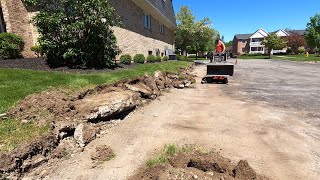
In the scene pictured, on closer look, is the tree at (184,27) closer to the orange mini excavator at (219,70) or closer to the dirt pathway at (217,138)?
the orange mini excavator at (219,70)

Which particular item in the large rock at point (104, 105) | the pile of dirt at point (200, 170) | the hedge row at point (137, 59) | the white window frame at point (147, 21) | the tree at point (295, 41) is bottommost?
the pile of dirt at point (200, 170)

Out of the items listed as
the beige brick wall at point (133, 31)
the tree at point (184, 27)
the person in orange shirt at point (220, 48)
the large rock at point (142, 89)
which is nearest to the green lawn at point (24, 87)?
the large rock at point (142, 89)

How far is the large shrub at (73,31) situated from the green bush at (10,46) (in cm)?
236

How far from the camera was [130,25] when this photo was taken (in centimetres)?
1775

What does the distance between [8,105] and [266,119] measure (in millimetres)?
7690

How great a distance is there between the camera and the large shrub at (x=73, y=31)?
1027cm

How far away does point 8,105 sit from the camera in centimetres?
551

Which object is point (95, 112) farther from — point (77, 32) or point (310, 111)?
point (310, 111)

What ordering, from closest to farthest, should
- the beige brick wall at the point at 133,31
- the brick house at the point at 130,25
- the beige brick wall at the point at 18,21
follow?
the beige brick wall at the point at 18,21
the brick house at the point at 130,25
the beige brick wall at the point at 133,31

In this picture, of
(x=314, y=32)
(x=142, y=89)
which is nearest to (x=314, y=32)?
(x=314, y=32)

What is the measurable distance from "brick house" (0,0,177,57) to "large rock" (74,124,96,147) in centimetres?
790

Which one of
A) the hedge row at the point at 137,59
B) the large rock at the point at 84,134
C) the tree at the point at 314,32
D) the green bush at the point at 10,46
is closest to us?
the large rock at the point at 84,134

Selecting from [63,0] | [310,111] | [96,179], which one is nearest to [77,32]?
[63,0]

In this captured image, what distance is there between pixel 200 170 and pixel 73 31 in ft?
31.0
